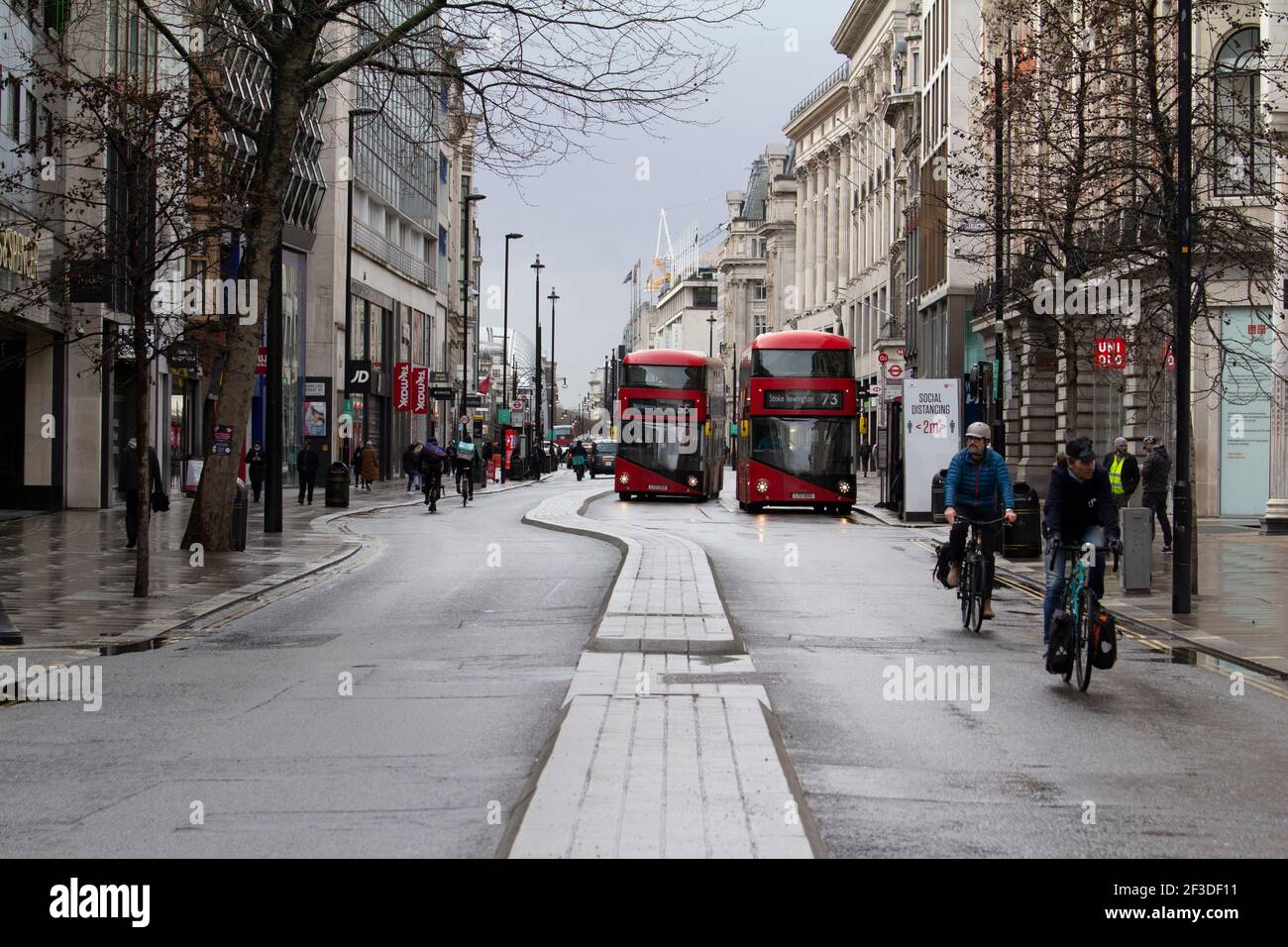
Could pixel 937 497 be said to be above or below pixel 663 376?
below

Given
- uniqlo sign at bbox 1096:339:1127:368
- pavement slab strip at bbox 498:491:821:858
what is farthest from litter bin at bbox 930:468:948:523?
pavement slab strip at bbox 498:491:821:858

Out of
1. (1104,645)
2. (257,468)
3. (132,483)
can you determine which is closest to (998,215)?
(132,483)

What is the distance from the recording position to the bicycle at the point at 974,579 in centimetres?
1541

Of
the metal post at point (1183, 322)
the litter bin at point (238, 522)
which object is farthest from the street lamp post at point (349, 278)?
the metal post at point (1183, 322)

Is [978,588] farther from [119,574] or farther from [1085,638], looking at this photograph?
[119,574]

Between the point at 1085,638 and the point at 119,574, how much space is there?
40.0ft

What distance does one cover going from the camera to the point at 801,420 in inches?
1577

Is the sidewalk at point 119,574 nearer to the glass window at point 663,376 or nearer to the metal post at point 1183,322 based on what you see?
the metal post at point 1183,322

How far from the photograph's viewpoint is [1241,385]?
33812 mm

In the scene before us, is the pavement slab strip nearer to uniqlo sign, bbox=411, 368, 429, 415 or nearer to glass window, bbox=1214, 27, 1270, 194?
glass window, bbox=1214, 27, 1270, 194

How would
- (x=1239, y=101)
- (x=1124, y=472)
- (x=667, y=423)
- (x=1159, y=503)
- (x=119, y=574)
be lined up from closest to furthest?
(x=119, y=574) < (x=1239, y=101) < (x=1124, y=472) < (x=1159, y=503) < (x=667, y=423)
